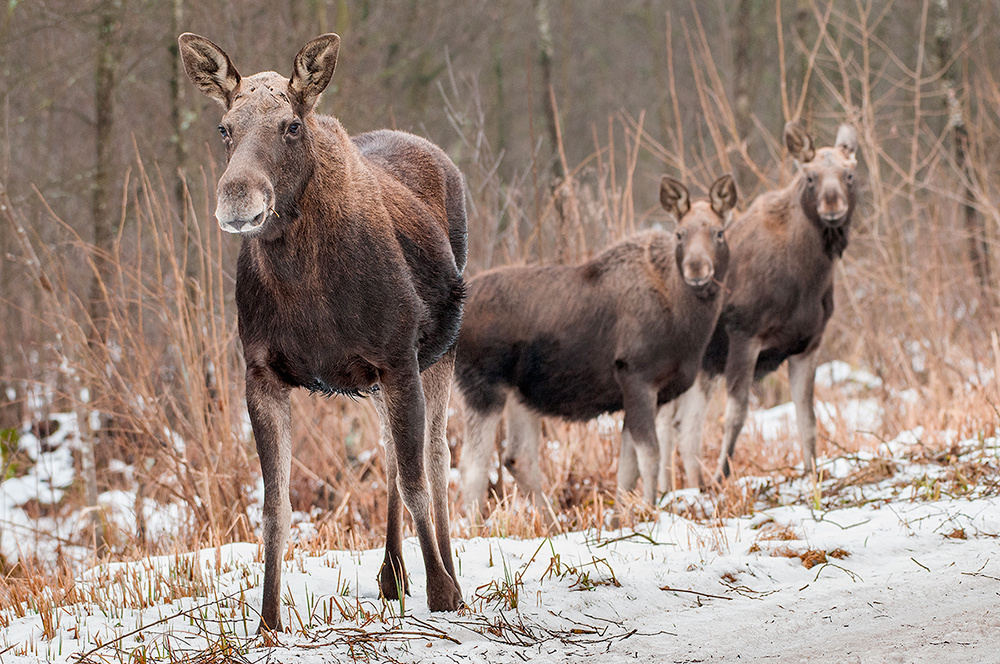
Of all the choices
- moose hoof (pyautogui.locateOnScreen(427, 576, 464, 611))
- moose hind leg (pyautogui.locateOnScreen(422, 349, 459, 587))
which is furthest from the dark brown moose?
moose hoof (pyautogui.locateOnScreen(427, 576, 464, 611))

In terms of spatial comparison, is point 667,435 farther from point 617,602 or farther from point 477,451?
point 617,602

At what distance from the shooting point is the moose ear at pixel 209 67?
3.57m

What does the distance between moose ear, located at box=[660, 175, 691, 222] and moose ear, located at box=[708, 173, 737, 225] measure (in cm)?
17

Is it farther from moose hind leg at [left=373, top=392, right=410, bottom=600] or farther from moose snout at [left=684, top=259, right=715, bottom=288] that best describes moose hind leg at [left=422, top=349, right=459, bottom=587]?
moose snout at [left=684, top=259, right=715, bottom=288]

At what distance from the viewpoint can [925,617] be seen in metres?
3.63

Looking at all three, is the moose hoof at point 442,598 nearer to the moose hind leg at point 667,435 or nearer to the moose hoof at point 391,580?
the moose hoof at point 391,580

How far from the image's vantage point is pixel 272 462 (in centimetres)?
368

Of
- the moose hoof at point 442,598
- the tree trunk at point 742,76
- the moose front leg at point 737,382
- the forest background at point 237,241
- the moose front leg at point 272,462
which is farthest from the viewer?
the tree trunk at point 742,76

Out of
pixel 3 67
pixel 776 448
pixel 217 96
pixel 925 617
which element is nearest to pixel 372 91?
pixel 3 67

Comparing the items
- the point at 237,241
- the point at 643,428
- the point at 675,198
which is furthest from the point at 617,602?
the point at 237,241

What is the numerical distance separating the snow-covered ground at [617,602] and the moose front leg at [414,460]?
12 cm

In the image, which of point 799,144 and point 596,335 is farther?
point 799,144

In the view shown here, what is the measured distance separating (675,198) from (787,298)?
4.17 ft

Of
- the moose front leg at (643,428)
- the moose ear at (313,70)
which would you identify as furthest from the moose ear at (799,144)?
the moose ear at (313,70)
